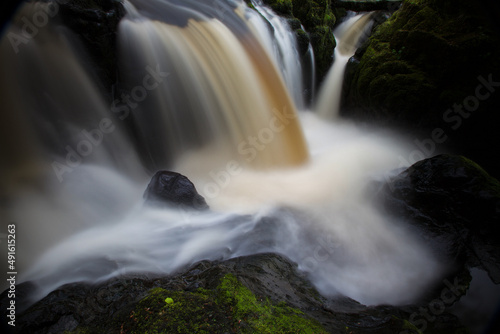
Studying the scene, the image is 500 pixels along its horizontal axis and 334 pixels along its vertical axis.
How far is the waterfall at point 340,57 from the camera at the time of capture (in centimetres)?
891

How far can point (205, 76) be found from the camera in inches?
238

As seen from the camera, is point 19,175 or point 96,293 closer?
point 96,293

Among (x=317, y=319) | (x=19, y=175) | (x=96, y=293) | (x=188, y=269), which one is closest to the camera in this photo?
(x=317, y=319)

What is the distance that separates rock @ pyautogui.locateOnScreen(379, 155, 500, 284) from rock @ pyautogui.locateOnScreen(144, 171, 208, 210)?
351 cm

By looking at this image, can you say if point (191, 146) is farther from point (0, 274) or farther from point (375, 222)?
point (375, 222)

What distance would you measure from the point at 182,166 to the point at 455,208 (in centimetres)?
512

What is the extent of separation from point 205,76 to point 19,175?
4.06 meters

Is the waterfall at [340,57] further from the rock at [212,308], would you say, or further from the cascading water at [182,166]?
the rock at [212,308]

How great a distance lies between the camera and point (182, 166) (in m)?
5.77

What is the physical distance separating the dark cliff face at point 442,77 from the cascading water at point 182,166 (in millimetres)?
1065

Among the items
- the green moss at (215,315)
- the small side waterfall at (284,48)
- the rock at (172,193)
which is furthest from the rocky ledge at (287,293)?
the small side waterfall at (284,48)

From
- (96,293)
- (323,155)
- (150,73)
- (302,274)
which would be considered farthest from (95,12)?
(323,155)

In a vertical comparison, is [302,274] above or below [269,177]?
above

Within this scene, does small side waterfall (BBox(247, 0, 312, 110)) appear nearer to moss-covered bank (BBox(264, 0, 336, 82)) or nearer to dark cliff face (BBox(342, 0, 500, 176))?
moss-covered bank (BBox(264, 0, 336, 82))
